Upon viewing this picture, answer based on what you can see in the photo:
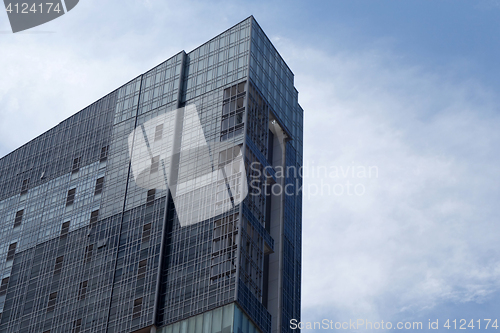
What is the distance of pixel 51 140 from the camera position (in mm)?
130250

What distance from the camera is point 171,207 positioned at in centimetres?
10438

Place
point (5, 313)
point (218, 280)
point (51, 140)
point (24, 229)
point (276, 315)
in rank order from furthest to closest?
point (51, 140) < point (24, 229) < point (5, 313) < point (276, 315) < point (218, 280)

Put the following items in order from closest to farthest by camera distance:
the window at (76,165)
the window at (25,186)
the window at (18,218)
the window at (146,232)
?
the window at (146,232) < the window at (76,165) < the window at (18,218) < the window at (25,186)

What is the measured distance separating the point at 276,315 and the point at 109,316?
20649 millimetres

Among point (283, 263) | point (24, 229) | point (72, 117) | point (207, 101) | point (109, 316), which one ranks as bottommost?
point (109, 316)

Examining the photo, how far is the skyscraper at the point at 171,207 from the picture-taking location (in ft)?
320

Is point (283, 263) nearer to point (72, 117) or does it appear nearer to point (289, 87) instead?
point (289, 87)

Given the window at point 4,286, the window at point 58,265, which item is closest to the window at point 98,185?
the window at point 58,265

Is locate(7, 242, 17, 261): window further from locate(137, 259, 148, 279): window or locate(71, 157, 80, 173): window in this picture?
locate(137, 259, 148, 279): window

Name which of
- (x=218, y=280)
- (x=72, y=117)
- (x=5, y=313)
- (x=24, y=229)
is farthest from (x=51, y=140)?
(x=218, y=280)

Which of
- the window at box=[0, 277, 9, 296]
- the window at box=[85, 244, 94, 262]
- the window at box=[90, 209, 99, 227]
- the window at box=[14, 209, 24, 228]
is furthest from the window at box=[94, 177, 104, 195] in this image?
the window at box=[0, 277, 9, 296]

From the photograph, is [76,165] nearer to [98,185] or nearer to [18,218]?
[98,185]

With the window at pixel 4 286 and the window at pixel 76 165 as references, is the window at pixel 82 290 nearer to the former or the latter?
the window at pixel 4 286

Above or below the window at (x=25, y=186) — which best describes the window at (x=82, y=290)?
below
